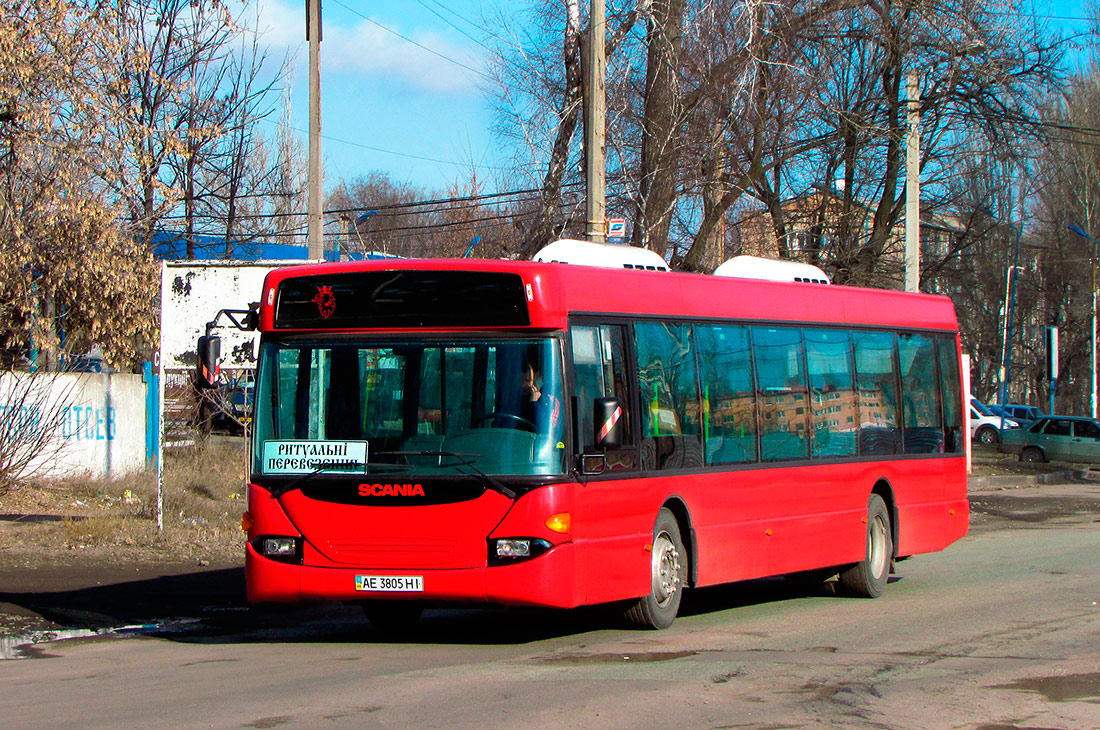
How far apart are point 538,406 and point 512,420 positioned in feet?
0.66

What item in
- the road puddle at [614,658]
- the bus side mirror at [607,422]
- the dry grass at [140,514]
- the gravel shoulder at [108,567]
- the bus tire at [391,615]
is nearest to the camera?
the road puddle at [614,658]

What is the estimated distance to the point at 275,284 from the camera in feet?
32.0

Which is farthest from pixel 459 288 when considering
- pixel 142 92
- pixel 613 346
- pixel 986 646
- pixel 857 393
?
pixel 142 92

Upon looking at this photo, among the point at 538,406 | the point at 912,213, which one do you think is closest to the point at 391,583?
the point at 538,406

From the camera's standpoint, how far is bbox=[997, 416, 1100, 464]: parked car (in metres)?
40.2

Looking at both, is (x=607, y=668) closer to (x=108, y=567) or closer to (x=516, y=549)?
(x=516, y=549)

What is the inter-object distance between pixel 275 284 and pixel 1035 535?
1355 centimetres

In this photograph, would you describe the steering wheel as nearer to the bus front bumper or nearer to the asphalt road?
the bus front bumper

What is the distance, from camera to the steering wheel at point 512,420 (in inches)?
355

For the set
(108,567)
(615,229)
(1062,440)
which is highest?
(615,229)

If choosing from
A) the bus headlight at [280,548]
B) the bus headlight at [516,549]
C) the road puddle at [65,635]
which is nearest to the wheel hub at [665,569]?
the bus headlight at [516,549]

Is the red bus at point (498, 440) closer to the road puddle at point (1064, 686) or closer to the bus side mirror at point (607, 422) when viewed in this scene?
the bus side mirror at point (607, 422)

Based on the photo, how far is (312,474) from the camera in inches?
366

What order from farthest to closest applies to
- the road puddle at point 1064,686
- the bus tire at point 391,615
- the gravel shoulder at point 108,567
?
1. the gravel shoulder at point 108,567
2. the bus tire at point 391,615
3. the road puddle at point 1064,686
